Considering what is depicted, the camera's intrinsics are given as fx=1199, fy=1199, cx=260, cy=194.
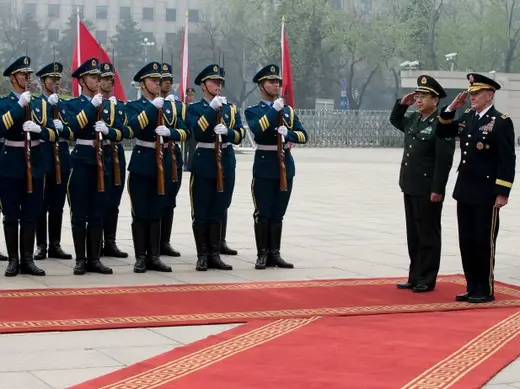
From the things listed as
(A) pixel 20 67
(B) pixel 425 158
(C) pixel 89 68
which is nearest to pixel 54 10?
(C) pixel 89 68

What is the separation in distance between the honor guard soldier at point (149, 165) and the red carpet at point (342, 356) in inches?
102

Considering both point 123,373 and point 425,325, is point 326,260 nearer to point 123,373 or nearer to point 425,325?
point 425,325

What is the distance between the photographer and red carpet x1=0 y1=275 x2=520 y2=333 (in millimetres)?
7754

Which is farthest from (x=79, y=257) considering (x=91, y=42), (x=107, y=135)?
(x=91, y=42)

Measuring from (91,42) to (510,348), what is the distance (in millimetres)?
Answer: 5609

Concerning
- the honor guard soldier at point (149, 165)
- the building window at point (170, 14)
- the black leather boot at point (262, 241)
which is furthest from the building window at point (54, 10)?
the honor guard soldier at point (149, 165)

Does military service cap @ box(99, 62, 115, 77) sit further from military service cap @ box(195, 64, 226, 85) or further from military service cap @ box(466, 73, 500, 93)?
military service cap @ box(466, 73, 500, 93)

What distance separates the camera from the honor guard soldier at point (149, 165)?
996 centimetres

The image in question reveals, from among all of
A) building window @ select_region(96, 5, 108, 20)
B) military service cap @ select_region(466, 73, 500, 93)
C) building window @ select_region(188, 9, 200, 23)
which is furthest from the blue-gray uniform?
building window @ select_region(96, 5, 108, 20)

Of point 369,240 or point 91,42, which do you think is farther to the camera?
point 369,240

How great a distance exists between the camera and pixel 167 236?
11289mm

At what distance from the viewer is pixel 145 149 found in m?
10.1

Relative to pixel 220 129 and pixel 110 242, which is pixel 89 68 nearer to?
pixel 220 129

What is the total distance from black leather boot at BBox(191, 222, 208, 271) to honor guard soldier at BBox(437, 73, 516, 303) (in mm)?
2368
